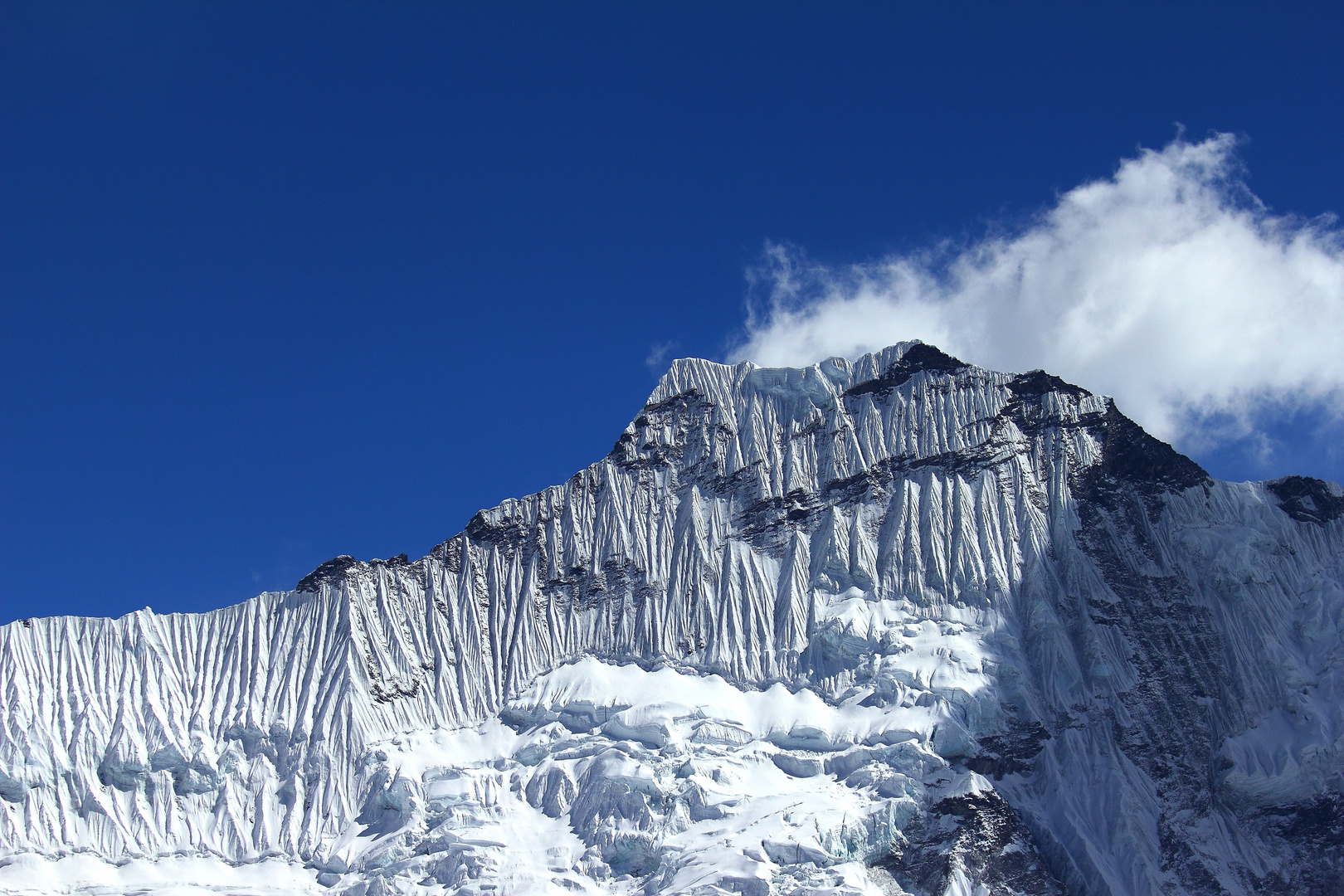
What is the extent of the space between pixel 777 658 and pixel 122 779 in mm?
53046

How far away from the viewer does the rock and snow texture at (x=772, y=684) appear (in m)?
130

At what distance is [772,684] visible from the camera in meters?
146

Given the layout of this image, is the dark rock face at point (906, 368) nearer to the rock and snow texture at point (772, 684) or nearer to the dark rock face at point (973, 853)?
the rock and snow texture at point (772, 684)

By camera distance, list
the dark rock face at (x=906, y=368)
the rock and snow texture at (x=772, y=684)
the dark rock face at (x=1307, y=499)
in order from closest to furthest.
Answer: the rock and snow texture at (x=772, y=684) → the dark rock face at (x=1307, y=499) → the dark rock face at (x=906, y=368)

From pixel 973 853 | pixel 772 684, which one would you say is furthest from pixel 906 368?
pixel 973 853

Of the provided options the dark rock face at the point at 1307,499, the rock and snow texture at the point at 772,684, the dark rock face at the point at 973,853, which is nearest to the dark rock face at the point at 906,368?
the rock and snow texture at the point at 772,684

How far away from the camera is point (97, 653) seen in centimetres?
15438

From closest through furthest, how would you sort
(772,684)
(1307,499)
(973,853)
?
(973,853)
(772,684)
(1307,499)

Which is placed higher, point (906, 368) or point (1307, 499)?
point (906, 368)

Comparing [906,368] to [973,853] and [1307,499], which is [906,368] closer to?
[1307,499]

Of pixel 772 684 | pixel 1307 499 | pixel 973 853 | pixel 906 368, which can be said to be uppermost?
pixel 906 368

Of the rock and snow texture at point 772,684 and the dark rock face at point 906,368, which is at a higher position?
the dark rock face at point 906,368

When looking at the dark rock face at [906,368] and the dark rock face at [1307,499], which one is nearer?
the dark rock face at [1307,499]

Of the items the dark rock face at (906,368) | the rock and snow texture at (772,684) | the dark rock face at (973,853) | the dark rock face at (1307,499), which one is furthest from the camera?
the dark rock face at (906,368)
